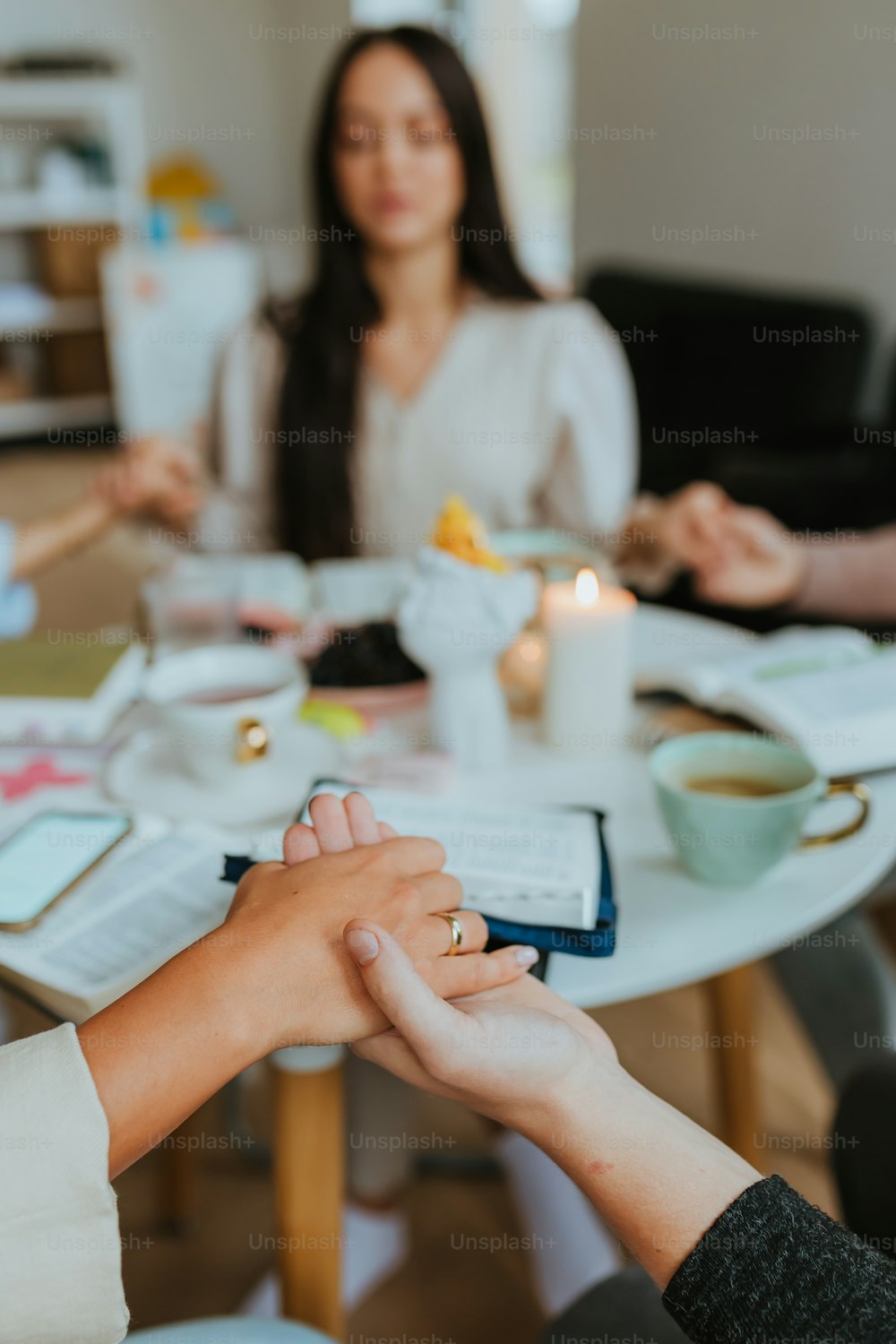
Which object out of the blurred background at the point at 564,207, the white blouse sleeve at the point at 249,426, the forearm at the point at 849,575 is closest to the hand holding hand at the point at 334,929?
the forearm at the point at 849,575

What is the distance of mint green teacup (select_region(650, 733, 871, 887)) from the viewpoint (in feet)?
2.48

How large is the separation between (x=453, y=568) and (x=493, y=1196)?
90 centimetres

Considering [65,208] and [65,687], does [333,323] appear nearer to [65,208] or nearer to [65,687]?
[65,687]

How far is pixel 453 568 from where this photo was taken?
2.95 ft

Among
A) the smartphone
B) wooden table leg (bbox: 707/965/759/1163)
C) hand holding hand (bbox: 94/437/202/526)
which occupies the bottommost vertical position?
wooden table leg (bbox: 707/965/759/1163)

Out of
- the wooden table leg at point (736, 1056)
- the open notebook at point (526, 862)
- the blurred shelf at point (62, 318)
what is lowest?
the wooden table leg at point (736, 1056)

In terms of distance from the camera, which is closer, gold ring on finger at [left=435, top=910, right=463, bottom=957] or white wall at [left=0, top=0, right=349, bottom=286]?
gold ring on finger at [left=435, top=910, right=463, bottom=957]

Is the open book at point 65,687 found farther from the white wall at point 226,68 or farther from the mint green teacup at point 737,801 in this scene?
the white wall at point 226,68

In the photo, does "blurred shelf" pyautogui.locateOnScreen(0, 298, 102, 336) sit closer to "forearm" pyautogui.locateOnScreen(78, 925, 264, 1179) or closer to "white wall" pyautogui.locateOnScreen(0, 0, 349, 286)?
"white wall" pyautogui.locateOnScreen(0, 0, 349, 286)

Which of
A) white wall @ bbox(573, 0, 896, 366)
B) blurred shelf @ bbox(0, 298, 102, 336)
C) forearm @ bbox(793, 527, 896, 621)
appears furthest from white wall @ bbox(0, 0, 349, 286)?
forearm @ bbox(793, 527, 896, 621)

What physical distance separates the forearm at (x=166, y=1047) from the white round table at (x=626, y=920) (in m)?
0.21

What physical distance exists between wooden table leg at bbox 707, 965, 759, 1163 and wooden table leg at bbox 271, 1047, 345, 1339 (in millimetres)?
588

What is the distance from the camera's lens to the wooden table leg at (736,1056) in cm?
131

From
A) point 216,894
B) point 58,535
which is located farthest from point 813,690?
point 58,535
